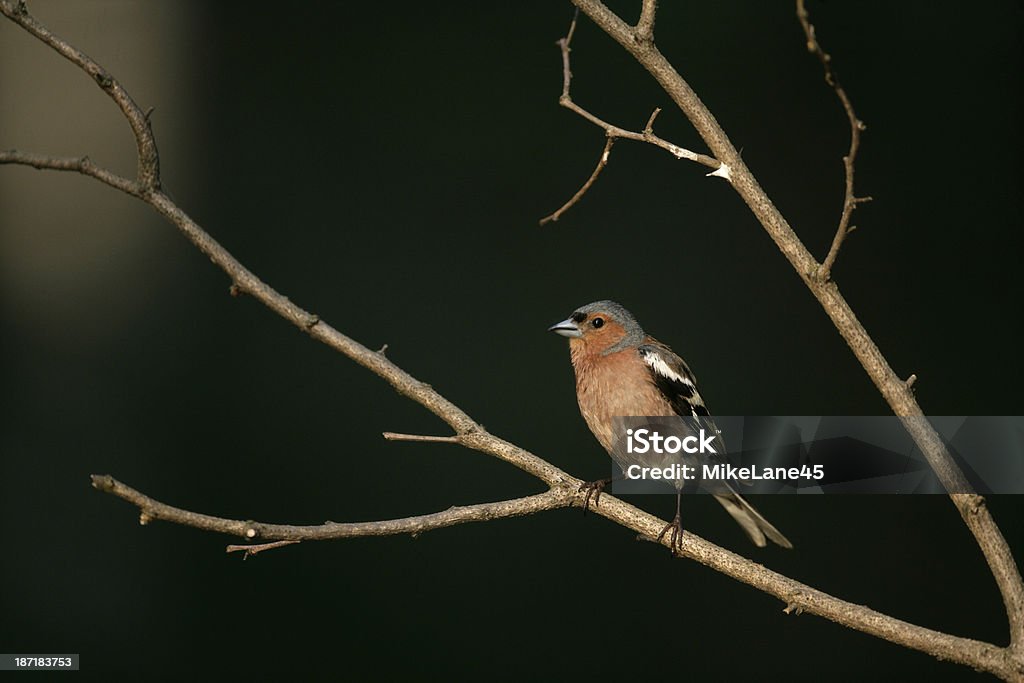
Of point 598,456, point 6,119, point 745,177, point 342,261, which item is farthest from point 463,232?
point 745,177

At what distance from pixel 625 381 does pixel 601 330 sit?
0.17 metres

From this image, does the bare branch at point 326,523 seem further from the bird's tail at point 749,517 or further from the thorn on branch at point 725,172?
the bird's tail at point 749,517

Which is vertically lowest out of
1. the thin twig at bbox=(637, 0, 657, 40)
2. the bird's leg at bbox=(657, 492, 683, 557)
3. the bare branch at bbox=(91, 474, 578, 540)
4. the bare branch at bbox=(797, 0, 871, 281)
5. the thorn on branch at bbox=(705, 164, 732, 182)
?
the bird's leg at bbox=(657, 492, 683, 557)

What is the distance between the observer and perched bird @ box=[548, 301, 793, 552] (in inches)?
85.7

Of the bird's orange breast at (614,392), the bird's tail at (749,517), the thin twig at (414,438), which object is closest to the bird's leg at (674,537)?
the thin twig at (414,438)

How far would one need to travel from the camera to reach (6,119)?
4.20 meters

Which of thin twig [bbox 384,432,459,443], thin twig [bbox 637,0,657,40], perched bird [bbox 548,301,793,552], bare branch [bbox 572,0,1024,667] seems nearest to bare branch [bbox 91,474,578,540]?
thin twig [bbox 384,432,459,443]

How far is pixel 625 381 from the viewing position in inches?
86.9

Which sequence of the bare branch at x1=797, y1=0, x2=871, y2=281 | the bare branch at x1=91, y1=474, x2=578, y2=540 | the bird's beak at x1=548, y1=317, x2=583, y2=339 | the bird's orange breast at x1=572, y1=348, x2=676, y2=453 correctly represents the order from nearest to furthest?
the bare branch at x1=797, y1=0, x2=871, y2=281
the bare branch at x1=91, y1=474, x2=578, y2=540
the bird's orange breast at x1=572, y1=348, x2=676, y2=453
the bird's beak at x1=548, y1=317, x2=583, y2=339

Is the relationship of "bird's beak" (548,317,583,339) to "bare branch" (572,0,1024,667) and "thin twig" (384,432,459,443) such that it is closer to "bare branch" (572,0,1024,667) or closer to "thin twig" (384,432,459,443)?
"thin twig" (384,432,459,443)

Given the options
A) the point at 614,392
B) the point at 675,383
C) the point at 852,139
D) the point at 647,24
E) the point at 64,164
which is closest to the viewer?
the point at 852,139

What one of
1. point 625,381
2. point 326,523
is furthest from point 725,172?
point 326,523

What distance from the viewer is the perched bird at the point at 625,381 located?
85.7 inches

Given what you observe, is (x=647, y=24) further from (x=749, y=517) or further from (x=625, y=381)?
(x=749, y=517)
